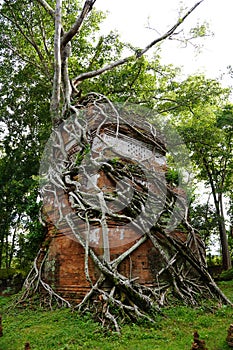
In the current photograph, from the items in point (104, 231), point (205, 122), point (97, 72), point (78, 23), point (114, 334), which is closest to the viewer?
point (114, 334)

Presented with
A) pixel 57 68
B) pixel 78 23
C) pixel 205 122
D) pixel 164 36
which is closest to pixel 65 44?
pixel 78 23

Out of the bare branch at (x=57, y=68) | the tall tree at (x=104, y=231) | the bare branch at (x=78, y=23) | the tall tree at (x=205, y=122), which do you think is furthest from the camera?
the tall tree at (x=205, y=122)

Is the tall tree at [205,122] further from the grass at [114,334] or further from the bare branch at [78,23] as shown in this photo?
the grass at [114,334]

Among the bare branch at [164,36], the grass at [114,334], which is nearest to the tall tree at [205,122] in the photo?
the bare branch at [164,36]

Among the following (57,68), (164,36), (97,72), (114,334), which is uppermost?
(164,36)

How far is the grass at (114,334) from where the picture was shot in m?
3.53

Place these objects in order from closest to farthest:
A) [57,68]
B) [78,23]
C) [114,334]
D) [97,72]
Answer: [114,334], [57,68], [78,23], [97,72]

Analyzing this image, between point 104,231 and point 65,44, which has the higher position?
point 65,44

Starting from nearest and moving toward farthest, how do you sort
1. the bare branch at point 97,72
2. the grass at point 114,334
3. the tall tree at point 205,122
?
the grass at point 114,334
the bare branch at point 97,72
the tall tree at point 205,122

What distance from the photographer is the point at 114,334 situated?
3.78 meters

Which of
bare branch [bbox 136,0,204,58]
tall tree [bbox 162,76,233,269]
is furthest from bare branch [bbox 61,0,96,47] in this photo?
tall tree [bbox 162,76,233,269]

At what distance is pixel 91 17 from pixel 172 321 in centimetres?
1094

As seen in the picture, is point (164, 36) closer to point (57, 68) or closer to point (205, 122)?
point (205, 122)

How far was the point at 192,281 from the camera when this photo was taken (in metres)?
5.84
